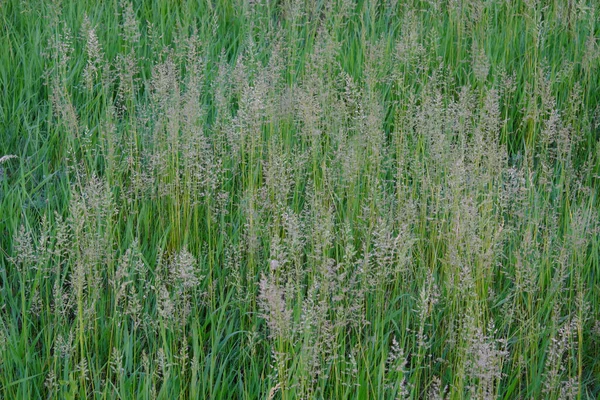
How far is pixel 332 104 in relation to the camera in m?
3.66

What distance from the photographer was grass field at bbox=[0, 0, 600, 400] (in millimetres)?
2543

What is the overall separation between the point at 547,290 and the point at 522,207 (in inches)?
16.8

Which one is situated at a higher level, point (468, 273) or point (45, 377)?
point (468, 273)

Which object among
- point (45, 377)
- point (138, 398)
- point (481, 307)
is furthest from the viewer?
point (481, 307)

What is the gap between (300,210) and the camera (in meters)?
3.38

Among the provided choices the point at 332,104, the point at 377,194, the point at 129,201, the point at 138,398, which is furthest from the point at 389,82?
the point at 138,398

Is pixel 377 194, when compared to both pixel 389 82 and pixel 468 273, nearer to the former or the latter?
pixel 468 273

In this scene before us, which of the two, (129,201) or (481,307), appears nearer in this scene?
(481,307)

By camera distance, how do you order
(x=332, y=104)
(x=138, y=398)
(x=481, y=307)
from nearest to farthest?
(x=138, y=398) < (x=481, y=307) < (x=332, y=104)

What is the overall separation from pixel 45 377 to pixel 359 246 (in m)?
1.22

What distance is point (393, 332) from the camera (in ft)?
9.27

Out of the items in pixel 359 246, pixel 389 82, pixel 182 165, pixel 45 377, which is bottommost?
pixel 45 377

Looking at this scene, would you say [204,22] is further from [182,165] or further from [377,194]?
[377,194]

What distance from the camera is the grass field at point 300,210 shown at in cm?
254
